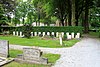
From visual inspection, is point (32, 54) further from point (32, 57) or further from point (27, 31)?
point (27, 31)

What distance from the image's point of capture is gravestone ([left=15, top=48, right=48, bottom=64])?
9.20 m

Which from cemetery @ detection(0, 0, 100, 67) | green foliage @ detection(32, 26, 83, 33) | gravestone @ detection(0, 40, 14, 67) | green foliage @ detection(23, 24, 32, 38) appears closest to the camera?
cemetery @ detection(0, 0, 100, 67)

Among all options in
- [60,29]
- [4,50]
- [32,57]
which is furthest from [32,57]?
[60,29]

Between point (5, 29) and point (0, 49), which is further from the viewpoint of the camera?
point (5, 29)

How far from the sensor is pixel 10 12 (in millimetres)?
39750

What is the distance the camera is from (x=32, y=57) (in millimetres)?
9414

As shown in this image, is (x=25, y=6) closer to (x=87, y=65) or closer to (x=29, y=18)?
(x=29, y=18)

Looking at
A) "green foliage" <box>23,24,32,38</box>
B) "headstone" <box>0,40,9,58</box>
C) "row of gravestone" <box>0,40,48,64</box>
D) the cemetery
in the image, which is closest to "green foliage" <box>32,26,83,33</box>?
the cemetery

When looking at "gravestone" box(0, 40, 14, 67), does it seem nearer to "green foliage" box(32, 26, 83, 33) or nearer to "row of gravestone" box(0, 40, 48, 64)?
"row of gravestone" box(0, 40, 48, 64)

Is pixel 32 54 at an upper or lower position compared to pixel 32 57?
upper

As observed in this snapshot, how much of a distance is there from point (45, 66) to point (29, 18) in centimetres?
4763

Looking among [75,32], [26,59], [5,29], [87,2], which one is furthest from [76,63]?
[87,2]

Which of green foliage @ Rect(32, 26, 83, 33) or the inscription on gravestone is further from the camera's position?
green foliage @ Rect(32, 26, 83, 33)

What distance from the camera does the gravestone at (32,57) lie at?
30.2 feet
